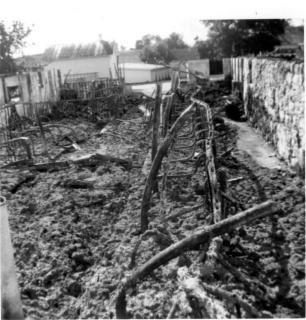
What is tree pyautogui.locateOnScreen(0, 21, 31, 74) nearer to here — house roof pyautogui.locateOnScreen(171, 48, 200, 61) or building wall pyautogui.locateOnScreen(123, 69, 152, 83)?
building wall pyautogui.locateOnScreen(123, 69, 152, 83)

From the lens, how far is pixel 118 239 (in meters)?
5.46

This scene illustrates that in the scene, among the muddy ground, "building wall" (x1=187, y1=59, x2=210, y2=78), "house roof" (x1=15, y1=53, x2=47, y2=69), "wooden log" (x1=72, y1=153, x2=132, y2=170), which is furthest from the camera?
"building wall" (x1=187, y1=59, x2=210, y2=78)

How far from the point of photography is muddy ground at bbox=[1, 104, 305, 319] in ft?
12.8

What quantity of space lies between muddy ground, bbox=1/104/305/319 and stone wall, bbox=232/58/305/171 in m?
0.57

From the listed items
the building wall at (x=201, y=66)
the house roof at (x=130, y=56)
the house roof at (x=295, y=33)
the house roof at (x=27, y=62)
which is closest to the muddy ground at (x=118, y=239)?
the house roof at (x=295, y=33)

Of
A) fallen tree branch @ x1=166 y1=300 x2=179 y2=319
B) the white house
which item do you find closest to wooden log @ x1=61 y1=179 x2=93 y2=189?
fallen tree branch @ x1=166 y1=300 x2=179 y2=319

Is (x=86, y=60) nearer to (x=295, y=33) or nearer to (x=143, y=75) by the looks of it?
(x=143, y=75)

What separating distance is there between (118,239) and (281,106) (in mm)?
4628

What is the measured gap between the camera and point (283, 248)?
4.50 m

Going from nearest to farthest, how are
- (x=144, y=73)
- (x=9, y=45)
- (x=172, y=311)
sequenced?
(x=172, y=311) < (x=9, y=45) < (x=144, y=73)

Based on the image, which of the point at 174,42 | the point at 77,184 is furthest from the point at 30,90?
the point at 174,42

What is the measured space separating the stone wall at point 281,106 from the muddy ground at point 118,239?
1.87 feet

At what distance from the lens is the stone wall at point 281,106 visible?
685 cm

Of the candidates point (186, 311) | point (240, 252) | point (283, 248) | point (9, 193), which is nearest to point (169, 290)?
point (186, 311)
